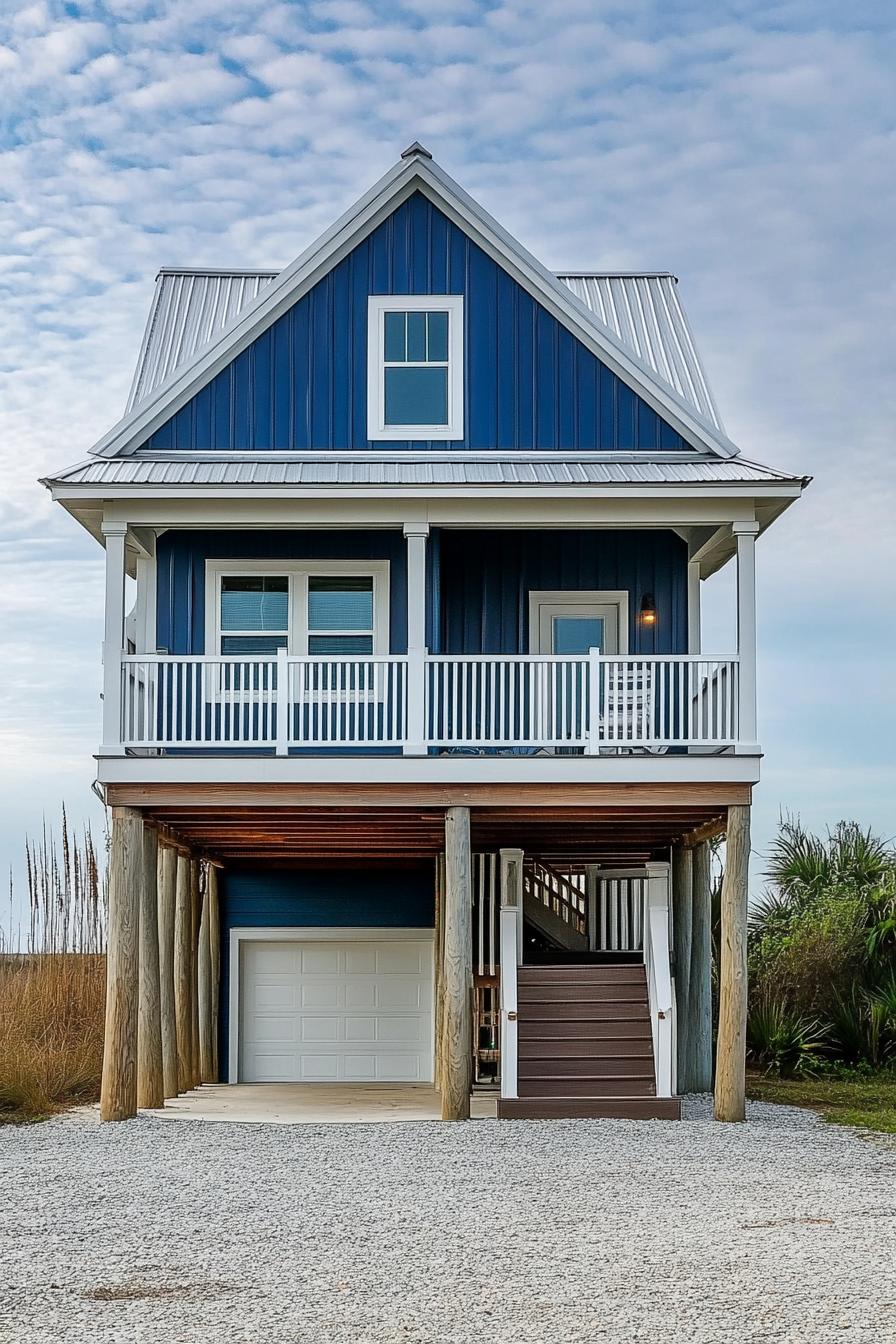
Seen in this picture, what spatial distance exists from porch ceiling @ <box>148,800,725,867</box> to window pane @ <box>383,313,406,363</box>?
196 inches

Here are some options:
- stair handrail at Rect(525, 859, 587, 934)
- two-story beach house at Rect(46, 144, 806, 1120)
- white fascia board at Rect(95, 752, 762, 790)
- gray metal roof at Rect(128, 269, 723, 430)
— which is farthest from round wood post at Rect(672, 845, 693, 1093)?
gray metal roof at Rect(128, 269, 723, 430)

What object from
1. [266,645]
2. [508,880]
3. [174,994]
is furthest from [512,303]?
[174,994]

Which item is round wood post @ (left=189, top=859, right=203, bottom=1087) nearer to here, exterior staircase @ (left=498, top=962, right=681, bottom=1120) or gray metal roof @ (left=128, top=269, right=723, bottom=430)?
exterior staircase @ (left=498, top=962, right=681, bottom=1120)

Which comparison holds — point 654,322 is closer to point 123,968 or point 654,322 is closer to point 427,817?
point 427,817

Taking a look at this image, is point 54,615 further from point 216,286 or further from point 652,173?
point 652,173

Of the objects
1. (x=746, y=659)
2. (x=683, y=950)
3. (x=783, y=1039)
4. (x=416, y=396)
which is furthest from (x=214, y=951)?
(x=746, y=659)

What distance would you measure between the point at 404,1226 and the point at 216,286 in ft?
A: 48.9

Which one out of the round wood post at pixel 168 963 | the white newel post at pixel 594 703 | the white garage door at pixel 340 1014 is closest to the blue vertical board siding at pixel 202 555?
the round wood post at pixel 168 963

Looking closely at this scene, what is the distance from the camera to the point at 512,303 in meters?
18.4

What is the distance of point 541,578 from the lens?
19016mm

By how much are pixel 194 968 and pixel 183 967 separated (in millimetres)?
330

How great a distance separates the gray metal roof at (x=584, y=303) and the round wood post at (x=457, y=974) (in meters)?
6.38

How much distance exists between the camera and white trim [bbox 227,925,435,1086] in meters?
21.9

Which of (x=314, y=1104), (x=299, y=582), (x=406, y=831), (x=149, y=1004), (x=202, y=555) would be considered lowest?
(x=314, y=1104)
